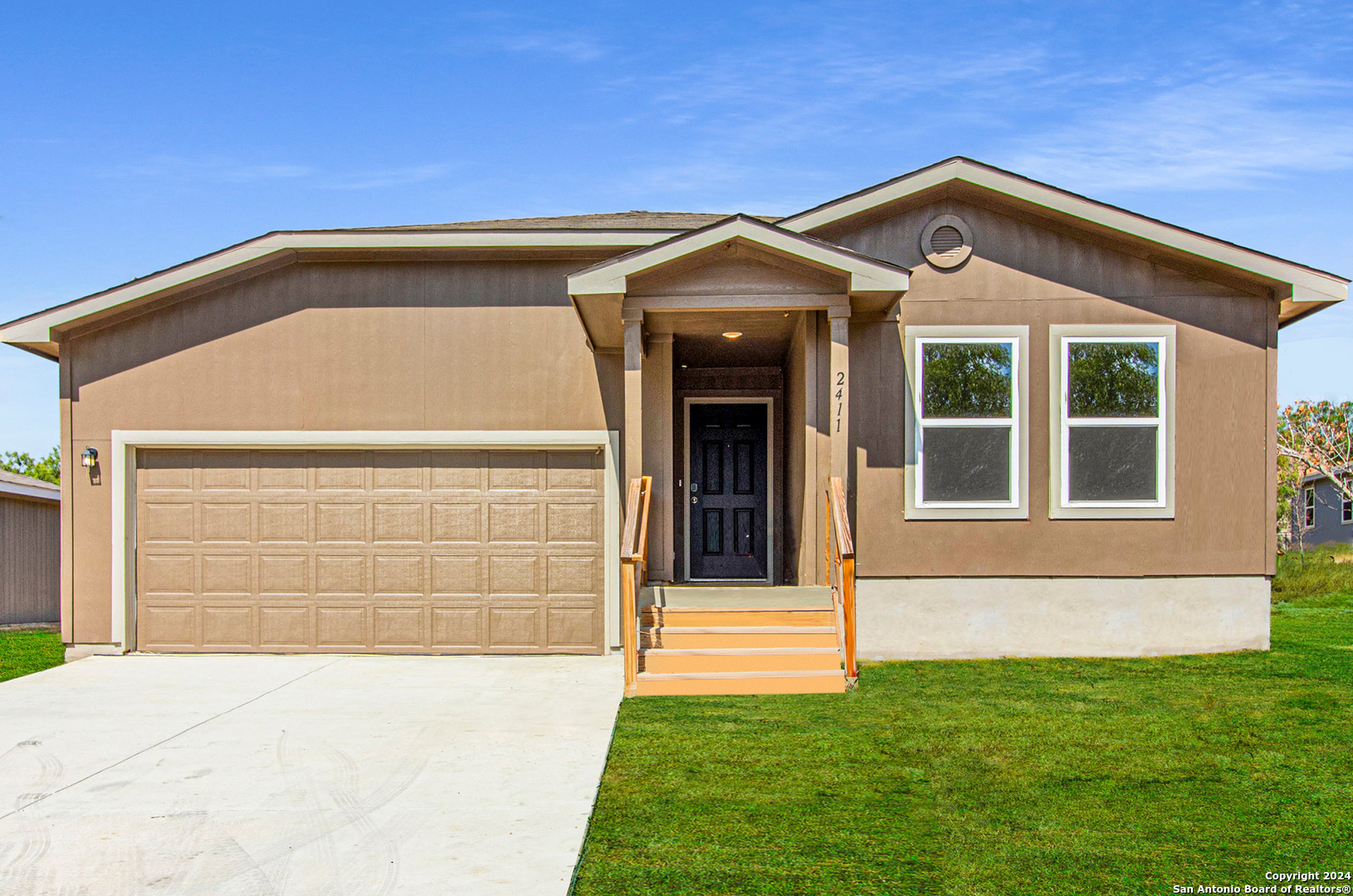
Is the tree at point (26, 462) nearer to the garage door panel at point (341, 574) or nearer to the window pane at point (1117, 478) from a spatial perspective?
the garage door panel at point (341, 574)

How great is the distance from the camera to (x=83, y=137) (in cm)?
1370

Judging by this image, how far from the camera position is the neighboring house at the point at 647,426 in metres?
8.73

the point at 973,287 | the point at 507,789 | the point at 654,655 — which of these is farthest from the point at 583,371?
the point at 507,789

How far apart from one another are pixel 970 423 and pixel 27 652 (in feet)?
32.9

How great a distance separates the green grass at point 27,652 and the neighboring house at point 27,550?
665 mm

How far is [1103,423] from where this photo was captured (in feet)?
28.9

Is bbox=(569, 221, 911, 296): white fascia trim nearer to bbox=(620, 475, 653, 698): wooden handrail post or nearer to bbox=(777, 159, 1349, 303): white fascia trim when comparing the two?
bbox=(777, 159, 1349, 303): white fascia trim

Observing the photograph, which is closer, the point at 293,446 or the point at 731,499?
the point at 293,446

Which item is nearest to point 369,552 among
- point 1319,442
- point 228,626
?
point 228,626

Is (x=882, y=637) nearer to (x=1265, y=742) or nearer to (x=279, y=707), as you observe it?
(x=1265, y=742)

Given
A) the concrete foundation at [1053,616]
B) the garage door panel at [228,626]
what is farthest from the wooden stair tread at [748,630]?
the garage door panel at [228,626]

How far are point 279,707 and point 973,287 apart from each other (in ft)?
22.1

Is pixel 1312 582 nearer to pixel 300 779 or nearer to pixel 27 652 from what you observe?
pixel 300 779

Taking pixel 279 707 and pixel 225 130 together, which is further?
pixel 225 130
